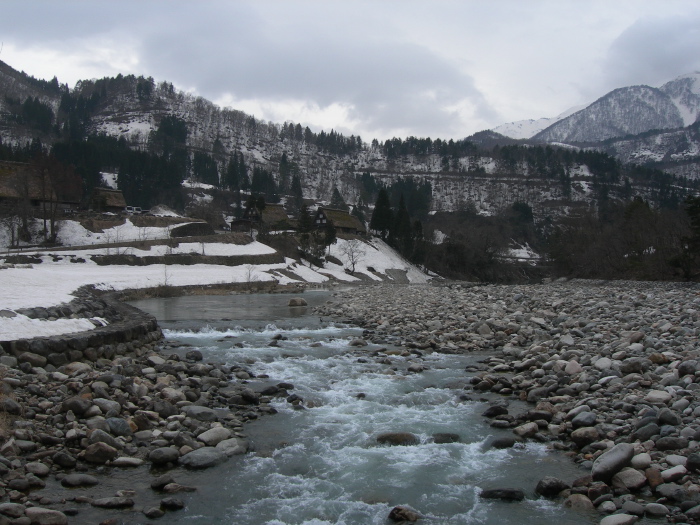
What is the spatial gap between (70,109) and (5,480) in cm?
18271

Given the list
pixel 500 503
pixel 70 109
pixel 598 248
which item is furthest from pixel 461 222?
pixel 70 109

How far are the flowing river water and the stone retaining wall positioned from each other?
11.3 feet

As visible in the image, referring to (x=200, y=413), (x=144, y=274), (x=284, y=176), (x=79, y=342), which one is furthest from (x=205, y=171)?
(x=200, y=413)

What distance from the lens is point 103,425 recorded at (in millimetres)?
7633

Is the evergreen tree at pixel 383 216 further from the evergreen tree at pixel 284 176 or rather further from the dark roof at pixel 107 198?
the evergreen tree at pixel 284 176

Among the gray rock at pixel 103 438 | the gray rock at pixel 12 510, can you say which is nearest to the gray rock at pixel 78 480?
the gray rock at pixel 103 438

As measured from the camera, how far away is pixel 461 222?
115 meters

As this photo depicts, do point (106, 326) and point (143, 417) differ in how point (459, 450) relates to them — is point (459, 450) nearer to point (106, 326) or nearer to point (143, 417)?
point (143, 417)

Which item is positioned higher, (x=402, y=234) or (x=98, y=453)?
(x=402, y=234)

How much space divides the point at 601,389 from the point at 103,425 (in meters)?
9.04

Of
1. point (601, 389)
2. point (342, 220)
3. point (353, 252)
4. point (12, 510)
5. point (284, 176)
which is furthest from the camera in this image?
point (284, 176)

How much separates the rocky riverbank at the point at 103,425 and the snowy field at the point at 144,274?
1097 mm

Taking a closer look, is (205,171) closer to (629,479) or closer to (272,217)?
(272,217)

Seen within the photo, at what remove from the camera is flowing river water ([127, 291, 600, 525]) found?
605 centimetres
